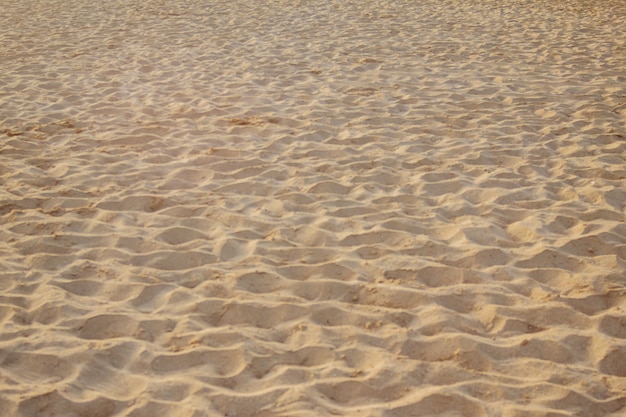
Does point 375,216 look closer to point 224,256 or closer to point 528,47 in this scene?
point 224,256

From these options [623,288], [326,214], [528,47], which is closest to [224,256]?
[326,214]

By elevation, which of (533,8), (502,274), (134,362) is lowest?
(533,8)

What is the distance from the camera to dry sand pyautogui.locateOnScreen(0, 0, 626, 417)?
2.63 meters

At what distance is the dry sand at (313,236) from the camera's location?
2.63 metres

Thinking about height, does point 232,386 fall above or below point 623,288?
above

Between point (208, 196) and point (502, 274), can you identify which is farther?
point (208, 196)

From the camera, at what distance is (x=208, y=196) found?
4156mm

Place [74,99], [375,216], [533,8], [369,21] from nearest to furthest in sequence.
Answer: [375,216] < [74,99] < [369,21] < [533,8]

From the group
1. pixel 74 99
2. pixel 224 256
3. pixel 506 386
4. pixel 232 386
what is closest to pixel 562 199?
pixel 506 386

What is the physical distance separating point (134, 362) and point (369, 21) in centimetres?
760

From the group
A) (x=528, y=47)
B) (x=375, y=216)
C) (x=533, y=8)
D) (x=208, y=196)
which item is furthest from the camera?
(x=533, y=8)

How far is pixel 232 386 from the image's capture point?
8.55ft

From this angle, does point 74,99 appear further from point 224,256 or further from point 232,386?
point 232,386

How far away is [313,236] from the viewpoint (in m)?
3.67
